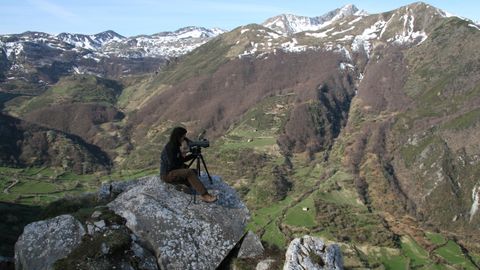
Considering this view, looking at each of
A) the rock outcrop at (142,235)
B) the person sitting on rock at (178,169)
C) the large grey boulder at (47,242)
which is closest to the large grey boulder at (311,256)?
the rock outcrop at (142,235)

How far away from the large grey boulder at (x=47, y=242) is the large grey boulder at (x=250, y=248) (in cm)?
692

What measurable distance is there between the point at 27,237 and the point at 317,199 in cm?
18511

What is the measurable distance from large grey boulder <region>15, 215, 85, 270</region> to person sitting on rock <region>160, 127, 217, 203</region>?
16.2 feet

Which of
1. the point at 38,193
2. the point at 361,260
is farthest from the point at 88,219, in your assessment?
the point at 38,193

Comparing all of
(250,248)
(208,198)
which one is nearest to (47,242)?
(208,198)

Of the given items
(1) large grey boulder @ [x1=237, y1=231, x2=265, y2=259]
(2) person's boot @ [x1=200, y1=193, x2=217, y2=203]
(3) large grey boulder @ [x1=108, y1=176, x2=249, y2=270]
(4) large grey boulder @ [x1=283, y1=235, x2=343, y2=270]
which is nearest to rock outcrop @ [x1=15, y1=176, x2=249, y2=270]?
(3) large grey boulder @ [x1=108, y1=176, x2=249, y2=270]

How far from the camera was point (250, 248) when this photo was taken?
20.7 meters

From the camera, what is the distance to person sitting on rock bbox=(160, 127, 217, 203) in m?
22.0

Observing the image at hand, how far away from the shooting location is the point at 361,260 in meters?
149

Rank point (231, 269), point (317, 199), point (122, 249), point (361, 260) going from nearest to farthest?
point (122, 249), point (231, 269), point (361, 260), point (317, 199)

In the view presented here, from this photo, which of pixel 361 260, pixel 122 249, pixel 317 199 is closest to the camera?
pixel 122 249

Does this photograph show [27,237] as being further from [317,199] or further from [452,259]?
[317,199]

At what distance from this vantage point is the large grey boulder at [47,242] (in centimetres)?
1817

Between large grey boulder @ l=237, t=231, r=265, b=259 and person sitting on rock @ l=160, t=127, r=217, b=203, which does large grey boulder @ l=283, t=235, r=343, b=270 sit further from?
person sitting on rock @ l=160, t=127, r=217, b=203
